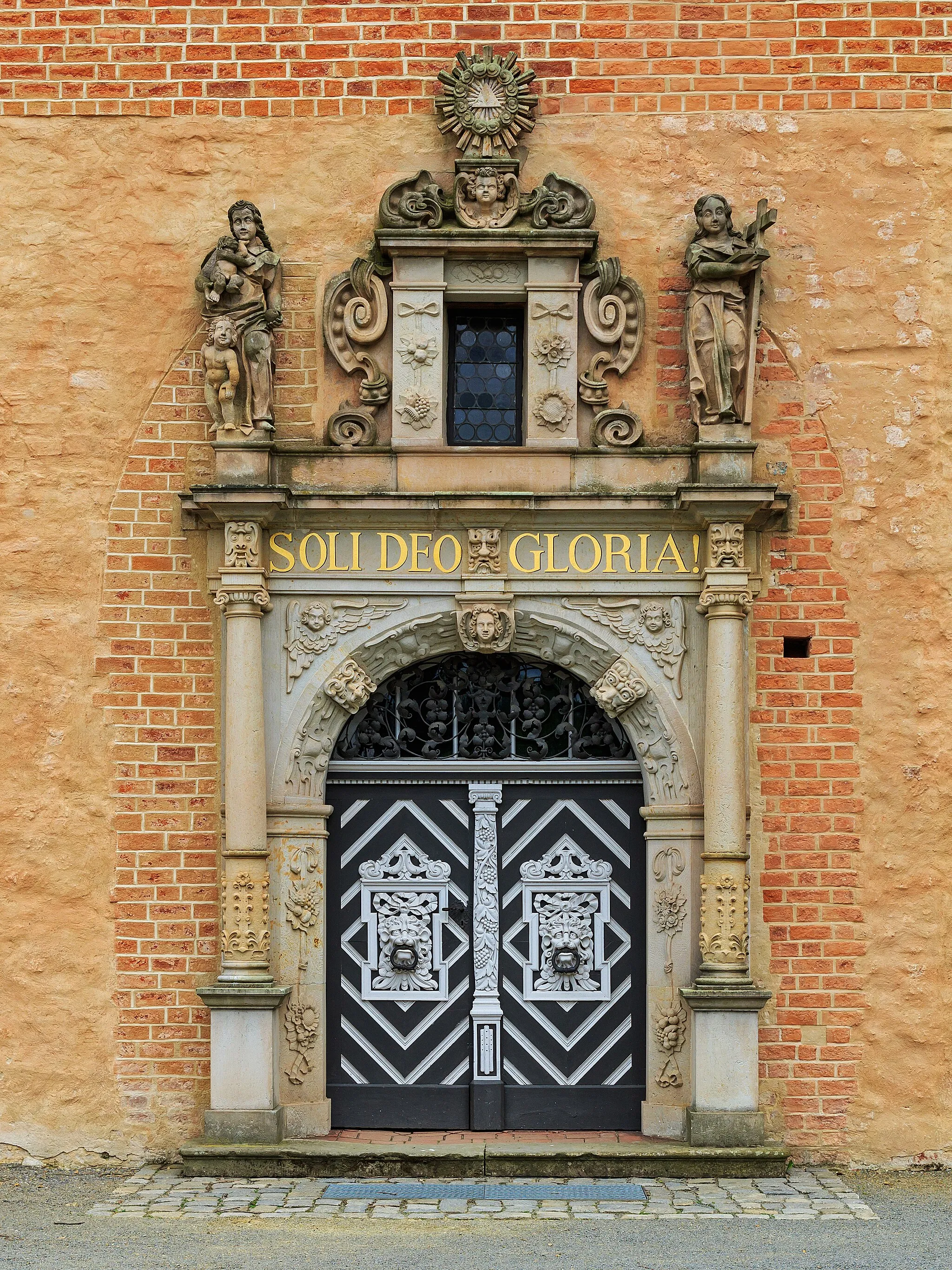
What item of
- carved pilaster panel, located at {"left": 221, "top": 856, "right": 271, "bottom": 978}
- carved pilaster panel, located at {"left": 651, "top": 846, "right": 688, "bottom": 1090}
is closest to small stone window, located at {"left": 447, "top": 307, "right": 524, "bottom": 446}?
carved pilaster panel, located at {"left": 651, "top": 846, "right": 688, "bottom": 1090}

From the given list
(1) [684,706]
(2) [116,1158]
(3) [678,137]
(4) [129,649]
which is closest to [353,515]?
(4) [129,649]

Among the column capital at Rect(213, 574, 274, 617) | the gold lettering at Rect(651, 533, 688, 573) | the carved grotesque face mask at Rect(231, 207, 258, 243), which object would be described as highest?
the carved grotesque face mask at Rect(231, 207, 258, 243)

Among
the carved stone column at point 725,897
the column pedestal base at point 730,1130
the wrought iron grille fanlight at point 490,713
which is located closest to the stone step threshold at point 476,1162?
the column pedestal base at point 730,1130

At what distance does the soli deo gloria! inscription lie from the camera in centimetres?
954

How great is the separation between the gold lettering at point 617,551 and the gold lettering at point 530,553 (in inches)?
14.2

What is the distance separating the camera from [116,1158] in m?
9.38

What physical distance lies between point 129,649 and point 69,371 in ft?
5.14

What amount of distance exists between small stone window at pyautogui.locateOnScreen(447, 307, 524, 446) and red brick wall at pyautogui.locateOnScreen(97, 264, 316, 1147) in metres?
0.82

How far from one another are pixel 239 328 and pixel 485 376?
55.7 inches

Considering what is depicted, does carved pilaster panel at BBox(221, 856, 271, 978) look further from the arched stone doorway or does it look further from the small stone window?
the small stone window

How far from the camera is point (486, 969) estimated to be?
31.8 ft

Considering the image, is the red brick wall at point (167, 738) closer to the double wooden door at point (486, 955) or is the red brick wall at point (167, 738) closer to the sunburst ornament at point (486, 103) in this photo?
the double wooden door at point (486, 955)

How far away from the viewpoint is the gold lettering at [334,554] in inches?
376

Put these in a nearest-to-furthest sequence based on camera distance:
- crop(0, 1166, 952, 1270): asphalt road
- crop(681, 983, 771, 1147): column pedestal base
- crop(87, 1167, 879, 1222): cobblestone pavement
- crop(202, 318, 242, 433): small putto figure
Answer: crop(0, 1166, 952, 1270): asphalt road < crop(87, 1167, 879, 1222): cobblestone pavement < crop(681, 983, 771, 1147): column pedestal base < crop(202, 318, 242, 433): small putto figure
